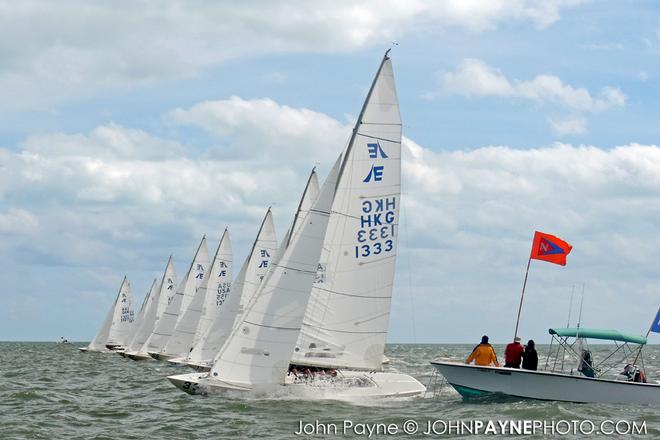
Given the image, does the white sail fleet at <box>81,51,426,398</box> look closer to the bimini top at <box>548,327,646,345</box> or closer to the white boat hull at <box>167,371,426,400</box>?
the white boat hull at <box>167,371,426,400</box>

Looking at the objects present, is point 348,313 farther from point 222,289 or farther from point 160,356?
point 160,356

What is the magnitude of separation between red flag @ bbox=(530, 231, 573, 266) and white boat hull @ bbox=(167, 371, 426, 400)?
5463 millimetres

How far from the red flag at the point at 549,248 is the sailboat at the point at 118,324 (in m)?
57.3

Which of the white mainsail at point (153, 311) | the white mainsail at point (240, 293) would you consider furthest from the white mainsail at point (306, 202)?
the white mainsail at point (153, 311)

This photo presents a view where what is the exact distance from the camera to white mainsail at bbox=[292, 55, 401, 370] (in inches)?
1089

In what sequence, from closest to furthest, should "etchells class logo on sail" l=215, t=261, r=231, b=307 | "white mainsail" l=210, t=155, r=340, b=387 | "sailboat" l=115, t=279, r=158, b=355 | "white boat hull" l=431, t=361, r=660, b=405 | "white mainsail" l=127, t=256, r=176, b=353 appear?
1. "white mainsail" l=210, t=155, r=340, b=387
2. "white boat hull" l=431, t=361, r=660, b=405
3. "etchells class logo on sail" l=215, t=261, r=231, b=307
4. "white mainsail" l=127, t=256, r=176, b=353
5. "sailboat" l=115, t=279, r=158, b=355

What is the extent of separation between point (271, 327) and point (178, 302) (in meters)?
32.5

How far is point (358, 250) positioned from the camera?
2794 cm

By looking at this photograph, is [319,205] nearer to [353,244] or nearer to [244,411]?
[353,244]

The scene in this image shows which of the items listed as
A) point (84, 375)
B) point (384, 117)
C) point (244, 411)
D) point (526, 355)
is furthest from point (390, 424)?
point (84, 375)

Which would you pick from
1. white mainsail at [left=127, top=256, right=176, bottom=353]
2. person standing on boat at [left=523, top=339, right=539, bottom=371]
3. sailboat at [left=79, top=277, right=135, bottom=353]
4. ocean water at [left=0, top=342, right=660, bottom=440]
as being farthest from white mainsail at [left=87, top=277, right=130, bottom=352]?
person standing on boat at [left=523, top=339, right=539, bottom=371]

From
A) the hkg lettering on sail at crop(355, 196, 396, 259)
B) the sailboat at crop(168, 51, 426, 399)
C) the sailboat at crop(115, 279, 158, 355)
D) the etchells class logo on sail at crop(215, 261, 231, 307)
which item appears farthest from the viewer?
the sailboat at crop(115, 279, 158, 355)

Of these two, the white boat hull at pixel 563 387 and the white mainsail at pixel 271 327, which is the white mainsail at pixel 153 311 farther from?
the white boat hull at pixel 563 387

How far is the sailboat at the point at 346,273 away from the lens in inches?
1070
